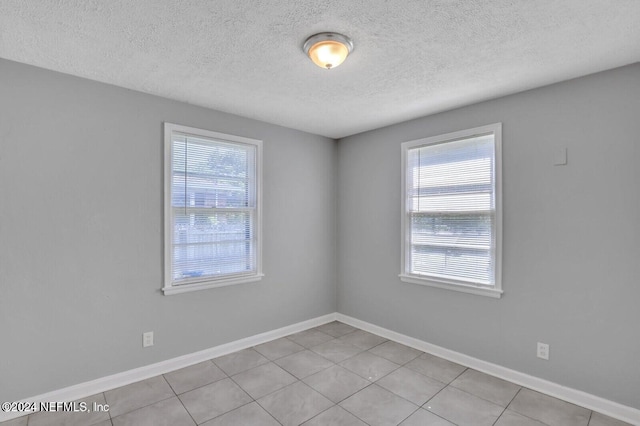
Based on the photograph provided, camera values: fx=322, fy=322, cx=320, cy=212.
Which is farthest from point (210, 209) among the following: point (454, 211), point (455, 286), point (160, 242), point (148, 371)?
point (455, 286)

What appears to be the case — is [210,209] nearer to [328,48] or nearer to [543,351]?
[328,48]

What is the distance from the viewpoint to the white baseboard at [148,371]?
241cm

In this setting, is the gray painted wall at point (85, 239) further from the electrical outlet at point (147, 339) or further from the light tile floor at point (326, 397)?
the light tile floor at point (326, 397)

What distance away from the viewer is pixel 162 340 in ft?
9.65

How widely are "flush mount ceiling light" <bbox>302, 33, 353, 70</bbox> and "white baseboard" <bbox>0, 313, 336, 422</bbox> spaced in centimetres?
285

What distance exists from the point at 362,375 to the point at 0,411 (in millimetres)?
2668

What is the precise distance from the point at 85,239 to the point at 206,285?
110 centimetres

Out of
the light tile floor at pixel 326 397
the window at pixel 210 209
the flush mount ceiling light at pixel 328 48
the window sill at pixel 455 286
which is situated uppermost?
the flush mount ceiling light at pixel 328 48

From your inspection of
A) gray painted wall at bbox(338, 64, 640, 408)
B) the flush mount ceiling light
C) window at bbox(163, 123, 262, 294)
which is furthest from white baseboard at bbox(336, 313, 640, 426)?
the flush mount ceiling light

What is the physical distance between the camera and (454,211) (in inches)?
127

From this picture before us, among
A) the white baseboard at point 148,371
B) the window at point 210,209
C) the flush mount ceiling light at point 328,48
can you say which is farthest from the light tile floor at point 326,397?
the flush mount ceiling light at point 328,48

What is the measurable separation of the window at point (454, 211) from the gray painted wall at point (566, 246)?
0.10m

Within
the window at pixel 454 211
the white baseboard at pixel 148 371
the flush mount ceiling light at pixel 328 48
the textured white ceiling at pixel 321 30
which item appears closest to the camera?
the textured white ceiling at pixel 321 30

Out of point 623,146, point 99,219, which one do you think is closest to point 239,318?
point 99,219
